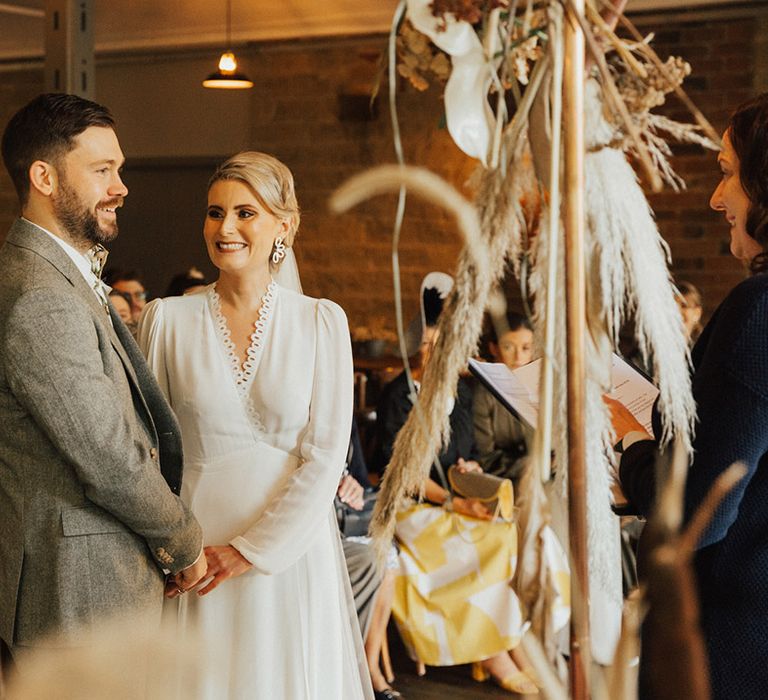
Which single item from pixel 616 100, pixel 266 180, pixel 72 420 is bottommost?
pixel 72 420

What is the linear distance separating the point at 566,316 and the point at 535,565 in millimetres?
184

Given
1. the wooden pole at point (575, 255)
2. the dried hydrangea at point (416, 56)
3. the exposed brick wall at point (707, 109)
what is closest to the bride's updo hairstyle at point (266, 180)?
the dried hydrangea at point (416, 56)

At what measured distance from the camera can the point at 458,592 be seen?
12.4 ft

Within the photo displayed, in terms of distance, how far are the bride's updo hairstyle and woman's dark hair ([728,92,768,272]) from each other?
1.08m

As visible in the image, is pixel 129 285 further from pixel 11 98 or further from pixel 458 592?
pixel 11 98

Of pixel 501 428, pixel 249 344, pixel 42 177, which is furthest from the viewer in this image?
pixel 501 428

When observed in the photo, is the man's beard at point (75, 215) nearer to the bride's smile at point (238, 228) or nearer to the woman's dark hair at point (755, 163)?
the bride's smile at point (238, 228)

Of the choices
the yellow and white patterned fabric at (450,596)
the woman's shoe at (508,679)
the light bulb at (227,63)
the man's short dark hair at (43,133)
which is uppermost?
the light bulb at (227,63)

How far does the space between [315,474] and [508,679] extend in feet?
6.80

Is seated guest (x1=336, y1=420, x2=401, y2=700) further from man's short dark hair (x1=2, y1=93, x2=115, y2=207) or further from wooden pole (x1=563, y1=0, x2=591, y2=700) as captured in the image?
wooden pole (x1=563, y1=0, x2=591, y2=700)

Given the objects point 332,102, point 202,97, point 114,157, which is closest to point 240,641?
point 114,157

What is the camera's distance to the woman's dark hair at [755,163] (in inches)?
51.9

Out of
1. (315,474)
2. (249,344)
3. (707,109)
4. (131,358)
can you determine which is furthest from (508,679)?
(707,109)

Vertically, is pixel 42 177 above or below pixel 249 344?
above
